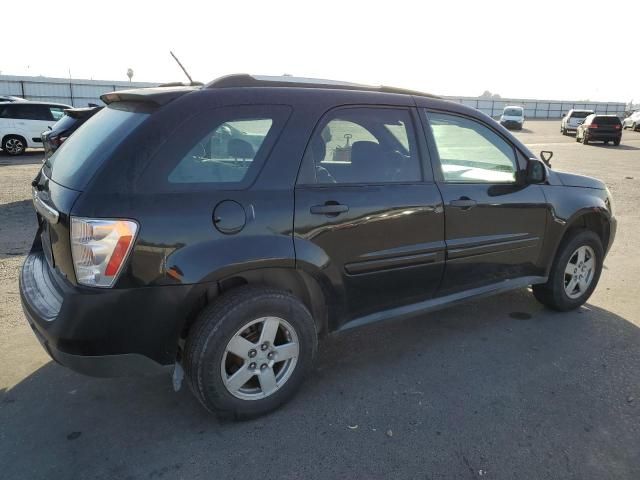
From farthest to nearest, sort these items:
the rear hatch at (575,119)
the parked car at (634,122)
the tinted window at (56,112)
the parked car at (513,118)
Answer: the parked car at (634,122)
the parked car at (513,118)
the rear hatch at (575,119)
the tinted window at (56,112)

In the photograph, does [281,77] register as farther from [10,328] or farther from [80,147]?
[10,328]

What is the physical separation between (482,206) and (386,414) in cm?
161

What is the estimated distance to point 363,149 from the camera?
3.25 metres

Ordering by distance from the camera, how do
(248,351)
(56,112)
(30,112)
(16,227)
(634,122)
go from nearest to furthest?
(248,351) → (16,227) → (30,112) → (56,112) → (634,122)

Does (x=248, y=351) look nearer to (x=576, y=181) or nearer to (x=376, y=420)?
(x=376, y=420)

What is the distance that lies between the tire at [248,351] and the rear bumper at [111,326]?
159 millimetres

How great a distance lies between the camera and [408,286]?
11.1 ft

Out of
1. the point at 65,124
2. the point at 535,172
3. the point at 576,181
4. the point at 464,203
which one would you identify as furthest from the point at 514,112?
the point at 464,203

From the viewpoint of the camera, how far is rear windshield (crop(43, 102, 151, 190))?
255 centimetres

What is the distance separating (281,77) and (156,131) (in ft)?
3.10

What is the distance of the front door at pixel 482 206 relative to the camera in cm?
351

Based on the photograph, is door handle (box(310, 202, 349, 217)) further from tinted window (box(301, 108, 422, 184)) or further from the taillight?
the taillight

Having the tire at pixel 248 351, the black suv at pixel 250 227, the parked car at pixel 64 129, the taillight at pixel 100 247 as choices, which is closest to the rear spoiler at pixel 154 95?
the black suv at pixel 250 227

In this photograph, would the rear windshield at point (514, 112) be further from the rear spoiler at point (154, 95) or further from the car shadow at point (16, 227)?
the rear spoiler at point (154, 95)
